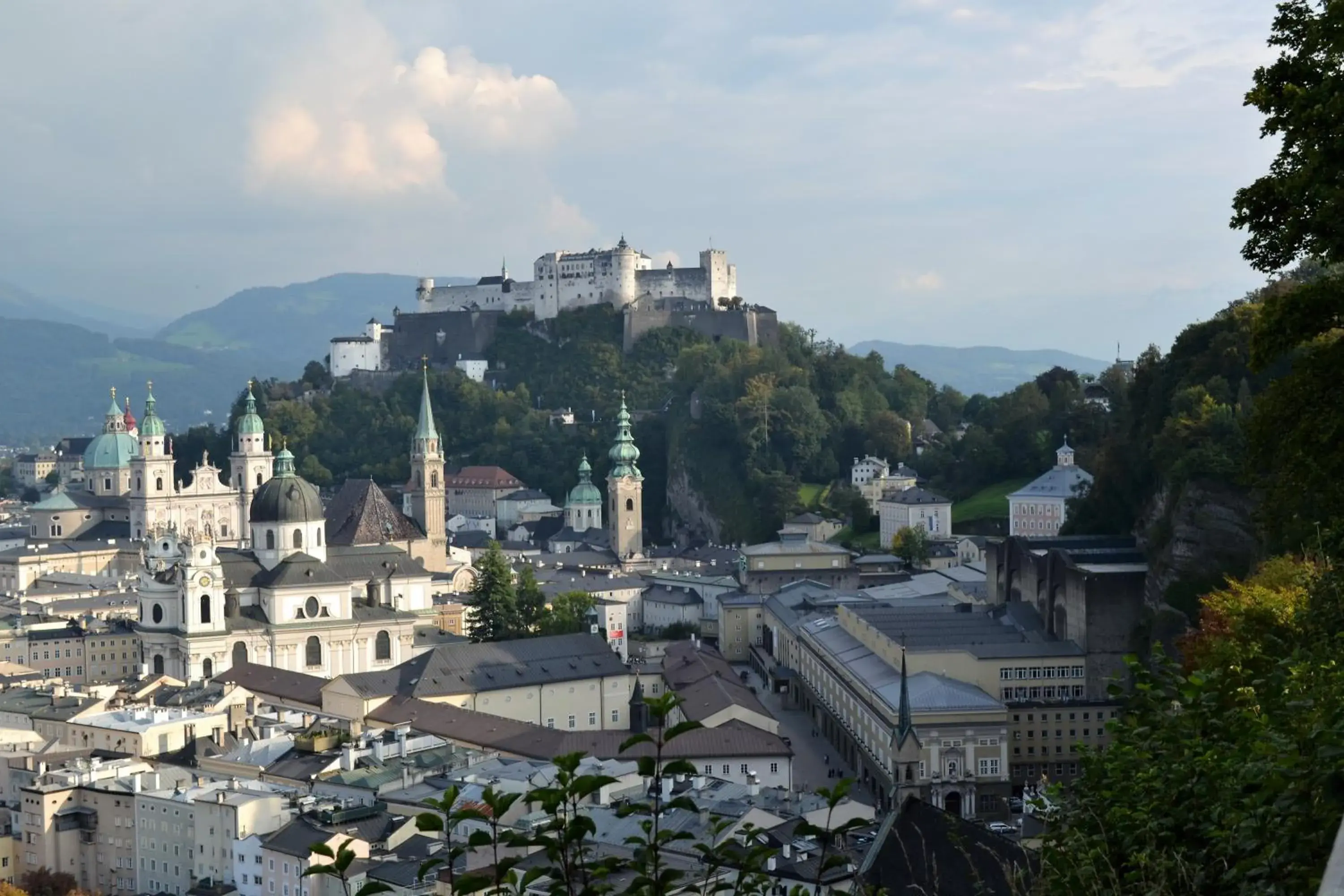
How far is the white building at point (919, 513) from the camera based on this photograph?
260ft

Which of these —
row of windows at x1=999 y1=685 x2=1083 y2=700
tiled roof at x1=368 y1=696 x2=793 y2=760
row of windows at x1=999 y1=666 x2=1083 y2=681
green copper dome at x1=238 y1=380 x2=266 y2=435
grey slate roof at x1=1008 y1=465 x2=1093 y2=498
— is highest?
green copper dome at x1=238 y1=380 x2=266 y2=435

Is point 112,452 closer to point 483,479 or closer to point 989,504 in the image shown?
point 483,479

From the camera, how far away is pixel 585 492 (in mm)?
91000

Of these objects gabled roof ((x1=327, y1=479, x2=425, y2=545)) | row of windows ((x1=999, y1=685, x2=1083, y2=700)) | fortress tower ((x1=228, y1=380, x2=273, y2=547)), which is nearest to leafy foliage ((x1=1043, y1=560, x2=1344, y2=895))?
row of windows ((x1=999, y1=685, x2=1083, y2=700))

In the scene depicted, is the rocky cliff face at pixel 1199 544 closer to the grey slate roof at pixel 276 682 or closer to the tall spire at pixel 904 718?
the tall spire at pixel 904 718

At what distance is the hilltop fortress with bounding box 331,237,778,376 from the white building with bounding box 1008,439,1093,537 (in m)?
30.1

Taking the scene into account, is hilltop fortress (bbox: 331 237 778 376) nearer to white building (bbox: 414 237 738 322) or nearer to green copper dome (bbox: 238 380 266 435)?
white building (bbox: 414 237 738 322)

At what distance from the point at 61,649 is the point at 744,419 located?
36.2 m

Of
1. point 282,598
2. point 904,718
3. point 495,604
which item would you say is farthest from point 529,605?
point 904,718

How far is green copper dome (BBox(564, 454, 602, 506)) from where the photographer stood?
9081cm

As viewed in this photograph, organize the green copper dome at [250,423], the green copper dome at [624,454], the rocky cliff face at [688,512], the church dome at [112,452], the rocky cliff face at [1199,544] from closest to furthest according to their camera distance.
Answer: the rocky cliff face at [1199,544] < the green copper dome at [624,454] < the green copper dome at [250,423] < the rocky cliff face at [688,512] < the church dome at [112,452]

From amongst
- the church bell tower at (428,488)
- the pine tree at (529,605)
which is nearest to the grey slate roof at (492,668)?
the pine tree at (529,605)

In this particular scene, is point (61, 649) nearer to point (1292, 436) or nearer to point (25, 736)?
point (25, 736)

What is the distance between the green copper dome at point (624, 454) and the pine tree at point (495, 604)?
2048 centimetres
